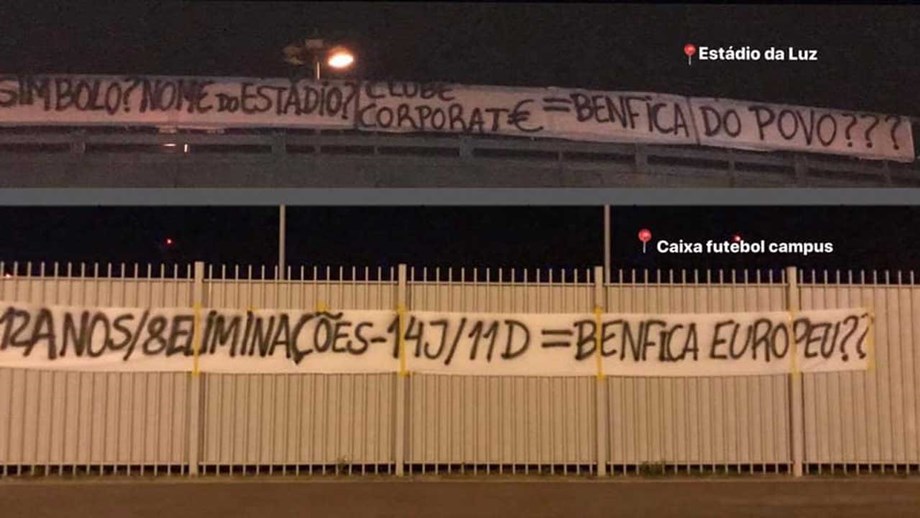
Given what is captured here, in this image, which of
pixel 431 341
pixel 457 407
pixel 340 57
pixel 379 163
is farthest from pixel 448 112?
pixel 457 407

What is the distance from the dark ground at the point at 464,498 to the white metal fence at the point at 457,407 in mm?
366

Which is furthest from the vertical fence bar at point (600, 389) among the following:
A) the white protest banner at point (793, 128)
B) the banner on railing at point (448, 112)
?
the white protest banner at point (793, 128)

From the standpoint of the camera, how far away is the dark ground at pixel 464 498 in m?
6.97

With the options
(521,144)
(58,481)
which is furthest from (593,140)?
(58,481)

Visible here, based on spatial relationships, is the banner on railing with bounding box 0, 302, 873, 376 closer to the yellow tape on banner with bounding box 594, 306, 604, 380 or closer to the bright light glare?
the yellow tape on banner with bounding box 594, 306, 604, 380

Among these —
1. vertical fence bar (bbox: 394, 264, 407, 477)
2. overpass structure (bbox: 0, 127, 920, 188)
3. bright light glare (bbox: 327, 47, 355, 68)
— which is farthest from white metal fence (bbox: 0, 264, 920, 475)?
overpass structure (bbox: 0, 127, 920, 188)

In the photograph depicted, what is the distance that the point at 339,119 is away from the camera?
15.6m

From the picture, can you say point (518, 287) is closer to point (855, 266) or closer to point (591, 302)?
point (591, 302)

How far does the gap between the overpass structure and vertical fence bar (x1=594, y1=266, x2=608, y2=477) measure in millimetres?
7159

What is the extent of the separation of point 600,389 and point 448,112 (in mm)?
8116

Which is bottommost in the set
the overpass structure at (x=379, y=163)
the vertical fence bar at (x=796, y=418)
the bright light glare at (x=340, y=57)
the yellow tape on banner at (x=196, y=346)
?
the vertical fence bar at (x=796, y=418)

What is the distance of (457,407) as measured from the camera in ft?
28.2

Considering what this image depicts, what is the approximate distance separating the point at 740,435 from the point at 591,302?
186 cm

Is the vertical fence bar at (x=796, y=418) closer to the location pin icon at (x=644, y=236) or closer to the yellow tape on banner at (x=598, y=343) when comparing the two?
the yellow tape on banner at (x=598, y=343)
